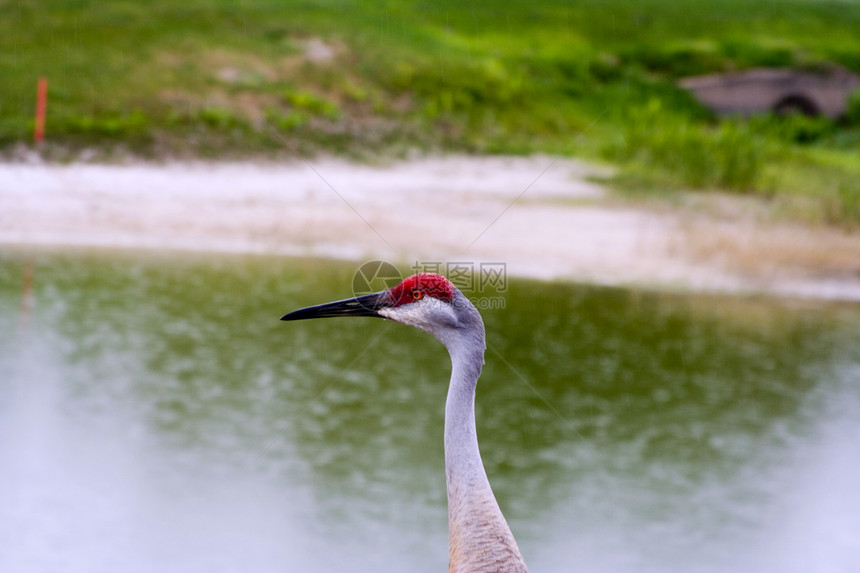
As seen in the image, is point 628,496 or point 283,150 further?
point 283,150

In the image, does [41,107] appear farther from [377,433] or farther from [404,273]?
[377,433]

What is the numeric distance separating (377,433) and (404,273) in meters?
4.92

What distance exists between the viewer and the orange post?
17.2 meters

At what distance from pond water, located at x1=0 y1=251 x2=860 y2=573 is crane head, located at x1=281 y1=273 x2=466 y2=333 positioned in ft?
10.9

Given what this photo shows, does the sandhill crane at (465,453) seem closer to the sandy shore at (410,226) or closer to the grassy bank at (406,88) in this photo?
the sandy shore at (410,226)

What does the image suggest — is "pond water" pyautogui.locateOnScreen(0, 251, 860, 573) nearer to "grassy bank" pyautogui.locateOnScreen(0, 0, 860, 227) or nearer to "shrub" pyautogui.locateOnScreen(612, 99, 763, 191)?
"grassy bank" pyautogui.locateOnScreen(0, 0, 860, 227)

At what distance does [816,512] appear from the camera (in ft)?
28.3

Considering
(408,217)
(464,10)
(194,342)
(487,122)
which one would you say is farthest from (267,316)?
(464,10)

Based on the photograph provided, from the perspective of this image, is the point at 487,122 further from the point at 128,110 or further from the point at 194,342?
the point at 194,342

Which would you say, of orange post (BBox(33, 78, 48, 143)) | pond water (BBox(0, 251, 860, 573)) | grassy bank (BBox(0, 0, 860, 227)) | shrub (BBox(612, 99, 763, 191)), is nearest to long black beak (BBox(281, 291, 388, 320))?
pond water (BBox(0, 251, 860, 573))

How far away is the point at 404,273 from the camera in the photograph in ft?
45.1

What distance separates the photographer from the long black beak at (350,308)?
14.0ft

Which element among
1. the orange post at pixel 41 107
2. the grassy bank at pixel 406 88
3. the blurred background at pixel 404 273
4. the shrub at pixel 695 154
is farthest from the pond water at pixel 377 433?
the shrub at pixel 695 154

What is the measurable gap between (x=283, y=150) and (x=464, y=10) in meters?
11.9
